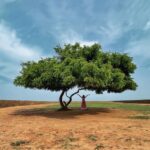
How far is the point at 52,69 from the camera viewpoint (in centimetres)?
2486

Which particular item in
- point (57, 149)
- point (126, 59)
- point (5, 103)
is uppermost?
point (126, 59)

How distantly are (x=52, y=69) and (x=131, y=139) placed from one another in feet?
40.2

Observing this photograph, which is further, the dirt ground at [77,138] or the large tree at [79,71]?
the large tree at [79,71]

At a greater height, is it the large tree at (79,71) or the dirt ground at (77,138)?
the large tree at (79,71)

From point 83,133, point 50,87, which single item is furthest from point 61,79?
point 83,133

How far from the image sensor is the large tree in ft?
76.9

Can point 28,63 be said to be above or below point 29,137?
above

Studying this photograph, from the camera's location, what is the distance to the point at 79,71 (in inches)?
936

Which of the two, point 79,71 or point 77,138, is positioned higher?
point 79,71

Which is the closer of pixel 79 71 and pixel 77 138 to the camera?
pixel 77 138

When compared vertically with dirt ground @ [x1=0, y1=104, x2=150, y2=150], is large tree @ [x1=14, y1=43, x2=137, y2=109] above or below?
above

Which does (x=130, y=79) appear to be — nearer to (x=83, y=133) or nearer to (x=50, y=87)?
(x=50, y=87)

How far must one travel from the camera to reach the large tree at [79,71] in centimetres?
2344

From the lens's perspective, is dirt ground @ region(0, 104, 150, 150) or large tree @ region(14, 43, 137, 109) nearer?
dirt ground @ region(0, 104, 150, 150)
